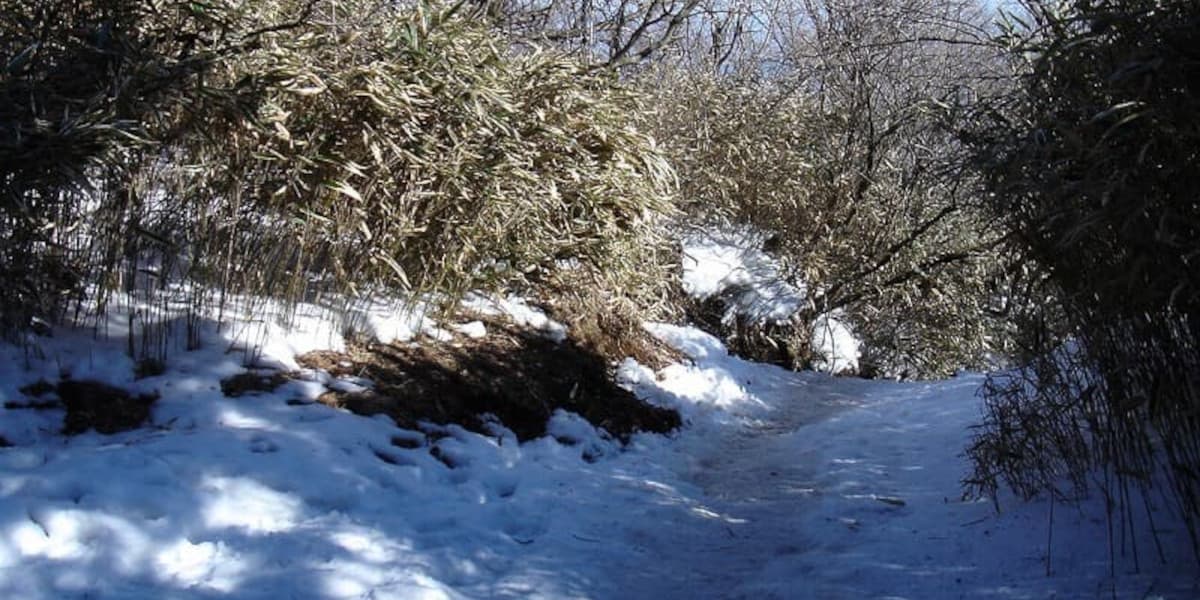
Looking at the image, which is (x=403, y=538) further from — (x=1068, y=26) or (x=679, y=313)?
(x=679, y=313)

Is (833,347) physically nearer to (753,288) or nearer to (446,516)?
(753,288)

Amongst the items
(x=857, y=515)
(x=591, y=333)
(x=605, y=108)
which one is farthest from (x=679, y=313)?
(x=857, y=515)

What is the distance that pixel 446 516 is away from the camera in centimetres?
421

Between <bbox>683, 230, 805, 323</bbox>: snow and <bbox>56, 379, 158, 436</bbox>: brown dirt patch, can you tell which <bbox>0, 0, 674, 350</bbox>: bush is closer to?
<bbox>56, 379, 158, 436</bbox>: brown dirt patch

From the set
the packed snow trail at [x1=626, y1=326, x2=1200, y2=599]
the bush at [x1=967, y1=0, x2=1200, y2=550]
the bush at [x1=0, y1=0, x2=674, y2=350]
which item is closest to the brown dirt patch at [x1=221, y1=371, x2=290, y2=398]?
the bush at [x1=0, y1=0, x2=674, y2=350]

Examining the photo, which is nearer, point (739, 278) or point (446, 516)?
point (446, 516)

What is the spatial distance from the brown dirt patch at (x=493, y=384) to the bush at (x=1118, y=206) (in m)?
2.98

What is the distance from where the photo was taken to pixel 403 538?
3.90 m

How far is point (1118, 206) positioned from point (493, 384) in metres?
3.84

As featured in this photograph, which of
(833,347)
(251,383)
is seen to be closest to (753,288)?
(833,347)

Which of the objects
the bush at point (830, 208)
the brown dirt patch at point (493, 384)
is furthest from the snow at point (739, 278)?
the brown dirt patch at point (493, 384)

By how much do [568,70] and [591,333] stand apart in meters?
1.93

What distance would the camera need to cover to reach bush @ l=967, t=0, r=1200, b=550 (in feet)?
9.28

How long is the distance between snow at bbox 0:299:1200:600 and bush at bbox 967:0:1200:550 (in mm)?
545
